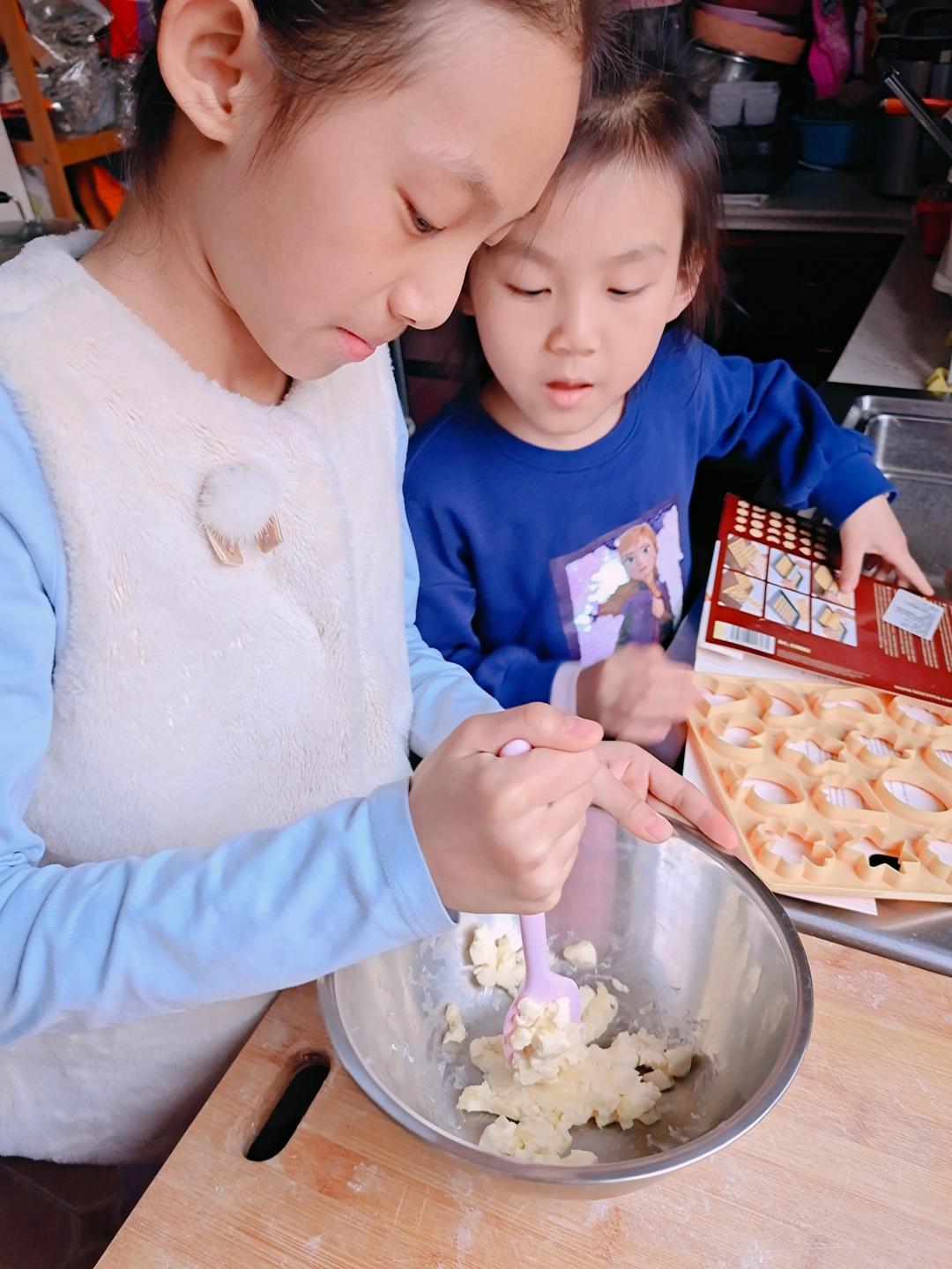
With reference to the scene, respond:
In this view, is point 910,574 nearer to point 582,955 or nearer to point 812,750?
point 812,750

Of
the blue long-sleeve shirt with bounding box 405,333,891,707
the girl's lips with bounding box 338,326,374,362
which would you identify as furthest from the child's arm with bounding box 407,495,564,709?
the girl's lips with bounding box 338,326,374,362

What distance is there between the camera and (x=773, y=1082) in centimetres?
48

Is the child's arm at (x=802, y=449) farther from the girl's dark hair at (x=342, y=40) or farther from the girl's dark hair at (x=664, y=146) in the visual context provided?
the girl's dark hair at (x=342, y=40)

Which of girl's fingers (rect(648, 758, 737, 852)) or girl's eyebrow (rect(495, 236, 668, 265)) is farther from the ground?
girl's eyebrow (rect(495, 236, 668, 265))

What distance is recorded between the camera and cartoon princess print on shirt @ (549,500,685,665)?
1.03m

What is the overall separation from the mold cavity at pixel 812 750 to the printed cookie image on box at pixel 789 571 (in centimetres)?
22

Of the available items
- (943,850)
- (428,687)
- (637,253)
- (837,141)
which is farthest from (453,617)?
(837,141)

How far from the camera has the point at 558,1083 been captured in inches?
23.8

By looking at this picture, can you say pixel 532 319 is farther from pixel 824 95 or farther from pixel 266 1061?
pixel 824 95

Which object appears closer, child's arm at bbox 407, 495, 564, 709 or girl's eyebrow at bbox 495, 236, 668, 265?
girl's eyebrow at bbox 495, 236, 668, 265

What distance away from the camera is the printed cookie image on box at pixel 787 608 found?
946 millimetres

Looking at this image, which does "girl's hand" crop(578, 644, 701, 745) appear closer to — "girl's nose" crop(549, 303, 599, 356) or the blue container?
"girl's nose" crop(549, 303, 599, 356)

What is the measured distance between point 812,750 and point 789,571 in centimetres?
26

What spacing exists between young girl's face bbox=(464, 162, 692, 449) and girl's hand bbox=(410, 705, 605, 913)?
48cm
